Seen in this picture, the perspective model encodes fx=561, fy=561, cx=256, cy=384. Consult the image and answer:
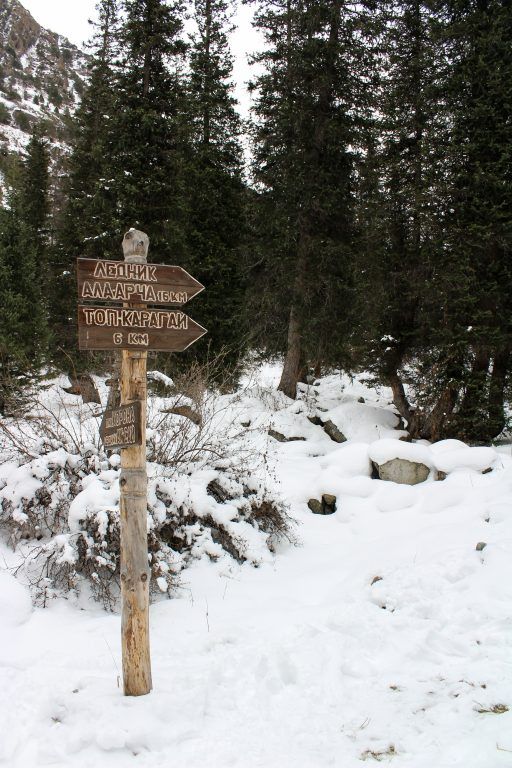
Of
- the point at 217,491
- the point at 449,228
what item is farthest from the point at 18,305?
the point at 449,228

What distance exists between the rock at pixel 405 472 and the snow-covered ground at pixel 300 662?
145cm

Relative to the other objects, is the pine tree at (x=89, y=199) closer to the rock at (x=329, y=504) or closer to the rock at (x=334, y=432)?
the rock at (x=334, y=432)

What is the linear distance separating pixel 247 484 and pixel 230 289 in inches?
482

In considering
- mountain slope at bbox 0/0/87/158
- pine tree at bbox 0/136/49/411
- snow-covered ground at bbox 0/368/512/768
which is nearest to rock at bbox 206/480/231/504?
snow-covered ground at bbox 0/368/512/768

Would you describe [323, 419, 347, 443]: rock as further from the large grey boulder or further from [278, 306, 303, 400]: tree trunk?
the large grey boulder

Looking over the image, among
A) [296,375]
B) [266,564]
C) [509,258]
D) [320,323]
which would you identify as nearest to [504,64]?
[509,258]

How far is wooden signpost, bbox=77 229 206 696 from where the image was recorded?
12.8 ft

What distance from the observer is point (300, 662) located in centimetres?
457

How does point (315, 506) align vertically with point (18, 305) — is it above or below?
below

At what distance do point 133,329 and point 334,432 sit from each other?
34.4ft

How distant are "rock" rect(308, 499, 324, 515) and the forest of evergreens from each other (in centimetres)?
452

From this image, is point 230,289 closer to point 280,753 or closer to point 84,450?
point 84,450

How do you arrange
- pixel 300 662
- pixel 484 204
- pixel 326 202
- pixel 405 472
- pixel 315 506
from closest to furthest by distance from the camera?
pixel 300 662 → pixel 315 506 → pixel 405 472 → pixel 484 204 → pixel 326 202

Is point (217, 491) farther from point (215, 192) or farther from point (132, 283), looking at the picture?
point (215, 192)
